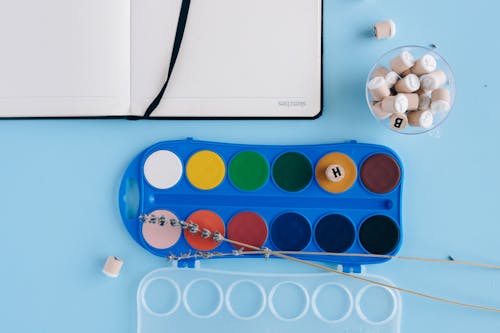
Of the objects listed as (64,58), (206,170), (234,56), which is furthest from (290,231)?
(64,58)

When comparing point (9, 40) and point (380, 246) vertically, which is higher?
point (9, 40)

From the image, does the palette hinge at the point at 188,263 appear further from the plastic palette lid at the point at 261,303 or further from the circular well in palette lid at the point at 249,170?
the circular well in palette lid at the point at 249,170

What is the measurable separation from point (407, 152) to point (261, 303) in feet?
1.33

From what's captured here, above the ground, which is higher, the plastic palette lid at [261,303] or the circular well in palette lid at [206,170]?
the circular well in palette lid at [206,170]

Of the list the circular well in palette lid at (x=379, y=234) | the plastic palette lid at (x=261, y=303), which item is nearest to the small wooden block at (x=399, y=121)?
the circular well in palette lid at (x=379, y=234)

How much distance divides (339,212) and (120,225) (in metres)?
0.43

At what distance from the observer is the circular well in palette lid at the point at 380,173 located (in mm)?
812

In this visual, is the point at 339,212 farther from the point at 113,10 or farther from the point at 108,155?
the point at 113,10

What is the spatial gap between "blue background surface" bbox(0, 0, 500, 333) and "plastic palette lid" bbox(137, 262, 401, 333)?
0.11 ft

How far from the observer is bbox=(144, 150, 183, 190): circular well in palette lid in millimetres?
845

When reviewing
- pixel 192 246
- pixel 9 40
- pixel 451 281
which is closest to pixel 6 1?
pixel 9 40

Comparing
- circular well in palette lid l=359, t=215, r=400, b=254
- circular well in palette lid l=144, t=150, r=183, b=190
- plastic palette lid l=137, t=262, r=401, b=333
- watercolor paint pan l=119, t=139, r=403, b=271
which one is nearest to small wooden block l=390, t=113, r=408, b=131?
watercolor paint pan l=119, t=139, r=403, b=271

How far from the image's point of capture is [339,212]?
826mm

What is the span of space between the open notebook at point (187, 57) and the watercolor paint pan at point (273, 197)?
8 cm
